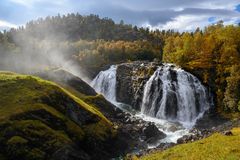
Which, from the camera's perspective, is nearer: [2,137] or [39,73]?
[2,137]

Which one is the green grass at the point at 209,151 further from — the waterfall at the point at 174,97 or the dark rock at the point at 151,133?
the waterfall at the point at 174,97

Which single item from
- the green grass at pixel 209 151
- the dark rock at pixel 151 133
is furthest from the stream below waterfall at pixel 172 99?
the green grass at pixel 209 151

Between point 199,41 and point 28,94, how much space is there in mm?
78836

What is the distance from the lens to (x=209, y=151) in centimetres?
4056

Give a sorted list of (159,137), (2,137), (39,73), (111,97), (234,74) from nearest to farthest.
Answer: (2,137), (159,137), (39,73), (234,74), (111,97)

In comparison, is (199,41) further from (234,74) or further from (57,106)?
(57,106)

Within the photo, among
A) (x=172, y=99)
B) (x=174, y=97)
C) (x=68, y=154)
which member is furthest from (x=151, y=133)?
(x=174, y=97)

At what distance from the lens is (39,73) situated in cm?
8975

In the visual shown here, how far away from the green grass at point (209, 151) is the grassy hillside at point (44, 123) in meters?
15.1

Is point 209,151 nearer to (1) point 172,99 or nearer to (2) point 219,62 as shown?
(1) point 172,99

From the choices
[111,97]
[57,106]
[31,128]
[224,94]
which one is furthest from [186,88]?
[31,128]

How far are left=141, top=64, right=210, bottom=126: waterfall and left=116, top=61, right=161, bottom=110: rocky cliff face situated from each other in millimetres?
2357

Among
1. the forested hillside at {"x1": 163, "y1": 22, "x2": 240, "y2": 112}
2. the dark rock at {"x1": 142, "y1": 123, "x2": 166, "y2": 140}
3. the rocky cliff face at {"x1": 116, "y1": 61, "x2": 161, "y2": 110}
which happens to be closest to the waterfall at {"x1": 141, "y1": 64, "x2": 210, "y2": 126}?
the rocky cliff face at {"x1": 116, "y1": 61, "x2": 161, "y2": 110}

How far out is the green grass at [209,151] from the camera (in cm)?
3797
